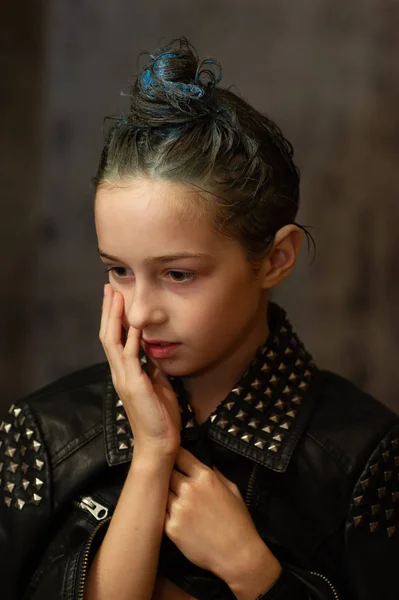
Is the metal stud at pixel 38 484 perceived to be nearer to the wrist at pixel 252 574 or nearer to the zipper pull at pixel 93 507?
the zipper pull at pixel 93 507

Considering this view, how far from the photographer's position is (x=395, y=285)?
1873 millimetres

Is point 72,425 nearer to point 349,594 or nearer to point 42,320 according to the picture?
point 349,594

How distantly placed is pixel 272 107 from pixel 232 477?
856mm

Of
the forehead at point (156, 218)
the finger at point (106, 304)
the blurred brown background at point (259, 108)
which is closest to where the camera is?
the forehead at point (156, 218)

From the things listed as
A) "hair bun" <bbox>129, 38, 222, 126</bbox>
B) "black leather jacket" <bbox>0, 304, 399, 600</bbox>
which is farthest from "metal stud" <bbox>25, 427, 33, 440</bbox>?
"hair bun" <bbox>129, 38, 222, 126</bbox>

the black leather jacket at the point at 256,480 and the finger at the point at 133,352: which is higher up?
the finger at the point at 133,352

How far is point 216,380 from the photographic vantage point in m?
1.38

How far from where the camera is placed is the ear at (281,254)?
1.30 m

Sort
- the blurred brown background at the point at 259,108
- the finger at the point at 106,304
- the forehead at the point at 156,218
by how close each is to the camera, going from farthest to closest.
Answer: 1. the blurred brown background at the point at 259,108
2. the finger at the point at 106,304
3. the forehead at the point at 156,218

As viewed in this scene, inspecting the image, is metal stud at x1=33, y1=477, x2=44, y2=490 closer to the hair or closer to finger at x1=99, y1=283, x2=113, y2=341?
finger at x1=99, y1=283, x2=113, y2=341

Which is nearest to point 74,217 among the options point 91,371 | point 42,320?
point 42,320

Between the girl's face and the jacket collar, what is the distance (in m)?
0.10

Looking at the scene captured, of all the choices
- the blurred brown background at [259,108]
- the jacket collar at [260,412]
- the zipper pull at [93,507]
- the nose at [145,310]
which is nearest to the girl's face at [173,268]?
the nose at [145,310]

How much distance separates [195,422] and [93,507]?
0.20 meters
